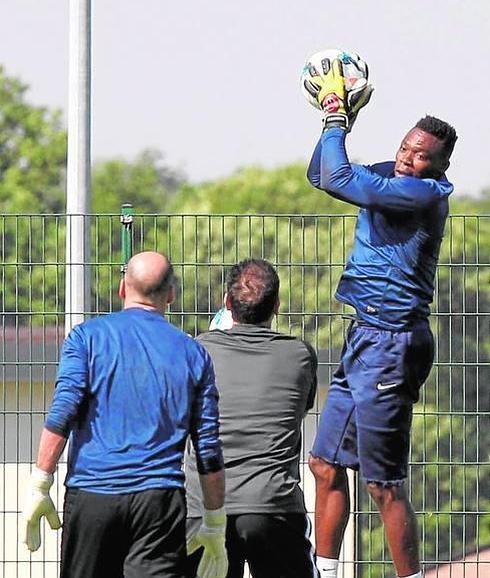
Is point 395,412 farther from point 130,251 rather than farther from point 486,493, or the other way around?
point 486,493

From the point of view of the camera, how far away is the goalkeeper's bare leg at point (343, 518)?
22.8 ft

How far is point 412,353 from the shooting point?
6938mm

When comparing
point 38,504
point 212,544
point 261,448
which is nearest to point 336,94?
point 261,448

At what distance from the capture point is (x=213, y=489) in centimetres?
595

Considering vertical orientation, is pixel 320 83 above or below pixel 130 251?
above

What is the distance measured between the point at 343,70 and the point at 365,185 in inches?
23.4

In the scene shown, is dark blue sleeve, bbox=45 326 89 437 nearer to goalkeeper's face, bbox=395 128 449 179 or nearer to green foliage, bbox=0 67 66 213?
goalkeeper's face, bbox=395 128 449 179

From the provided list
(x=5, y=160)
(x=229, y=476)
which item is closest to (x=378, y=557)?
(x=229, y=476)

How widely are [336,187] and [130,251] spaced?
2751 mm

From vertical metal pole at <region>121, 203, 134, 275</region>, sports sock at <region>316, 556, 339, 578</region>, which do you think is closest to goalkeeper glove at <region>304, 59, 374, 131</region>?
sports sock at <region>316, 556, 339, 578</region>

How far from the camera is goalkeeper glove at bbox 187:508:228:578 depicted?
19.8ft

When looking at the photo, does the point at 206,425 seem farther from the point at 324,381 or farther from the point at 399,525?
the point at 324,381

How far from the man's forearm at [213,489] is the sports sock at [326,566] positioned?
4.23 feet

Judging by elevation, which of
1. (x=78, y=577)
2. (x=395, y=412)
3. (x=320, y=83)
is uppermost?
(x=320, y=83)
